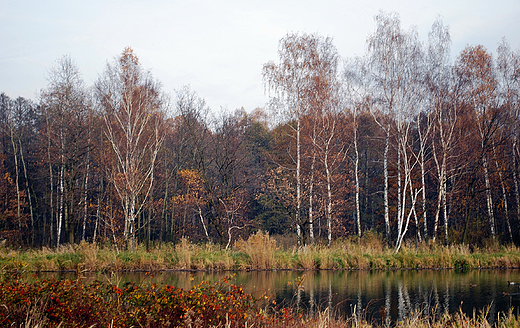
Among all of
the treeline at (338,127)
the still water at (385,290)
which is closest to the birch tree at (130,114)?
the treeline at (338,127)

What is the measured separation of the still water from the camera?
10.6m

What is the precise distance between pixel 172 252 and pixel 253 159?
26507 mm

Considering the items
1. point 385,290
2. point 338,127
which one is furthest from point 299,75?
point 385,290

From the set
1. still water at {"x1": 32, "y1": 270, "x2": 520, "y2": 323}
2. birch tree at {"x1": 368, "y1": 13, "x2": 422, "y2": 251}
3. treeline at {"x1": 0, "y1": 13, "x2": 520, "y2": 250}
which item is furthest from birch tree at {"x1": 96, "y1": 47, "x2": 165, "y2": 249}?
birch tree at {"x1": 368, "y1": 13, "x2": 422, "y2": 251}

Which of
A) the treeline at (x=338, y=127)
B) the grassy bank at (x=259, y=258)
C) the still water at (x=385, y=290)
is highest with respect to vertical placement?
the treeline at (x=338, y=127)

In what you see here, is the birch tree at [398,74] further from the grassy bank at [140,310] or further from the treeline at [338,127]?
the grassy bank at [140,310]

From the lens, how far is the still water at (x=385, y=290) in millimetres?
10641

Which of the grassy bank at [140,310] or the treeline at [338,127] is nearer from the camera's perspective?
the grassy bank at [140,310]

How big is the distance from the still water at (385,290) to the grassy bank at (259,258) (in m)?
1.10

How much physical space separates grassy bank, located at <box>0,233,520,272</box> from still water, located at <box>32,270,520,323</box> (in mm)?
1103

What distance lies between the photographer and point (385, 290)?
1380 centimetres

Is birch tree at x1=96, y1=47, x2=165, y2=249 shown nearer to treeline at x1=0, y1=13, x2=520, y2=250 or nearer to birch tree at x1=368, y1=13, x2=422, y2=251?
treeline at x1=0, y1=13, x2=520, y2=250

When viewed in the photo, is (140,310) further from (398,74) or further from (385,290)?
(398,74)

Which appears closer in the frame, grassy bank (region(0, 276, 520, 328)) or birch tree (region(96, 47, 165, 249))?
grassy bank (region(0, 276, 520, 328))
